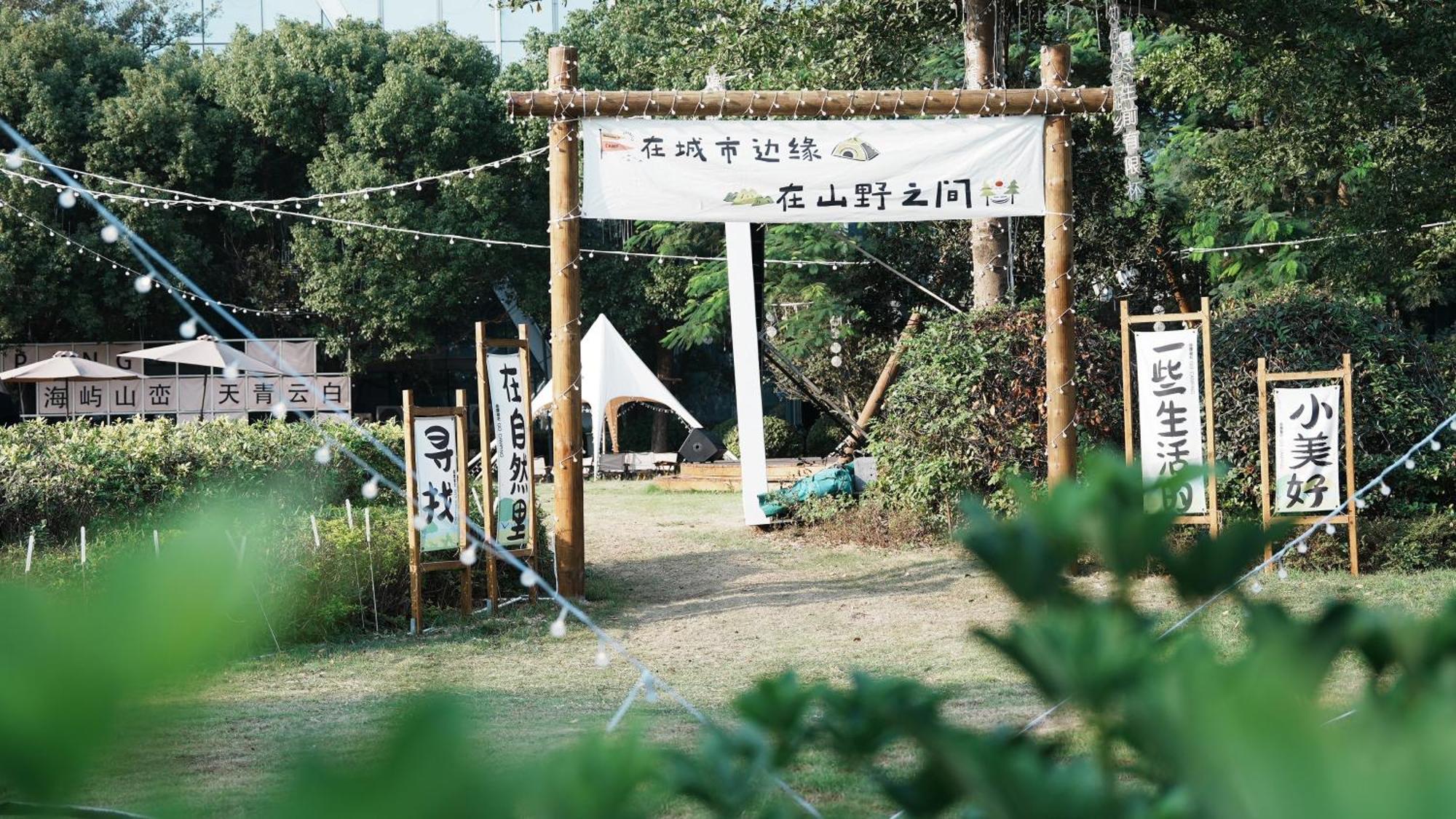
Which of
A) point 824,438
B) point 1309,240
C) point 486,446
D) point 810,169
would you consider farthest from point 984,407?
point 824,438

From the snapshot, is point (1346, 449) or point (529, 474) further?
point (1346, 449)

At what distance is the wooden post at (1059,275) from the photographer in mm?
8172

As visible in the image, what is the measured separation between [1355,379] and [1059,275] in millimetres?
2673

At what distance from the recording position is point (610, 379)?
1748cm

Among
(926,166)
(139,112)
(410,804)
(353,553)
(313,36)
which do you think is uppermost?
(313,36)

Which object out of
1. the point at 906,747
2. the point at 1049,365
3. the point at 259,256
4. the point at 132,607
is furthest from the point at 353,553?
the point at 259,256

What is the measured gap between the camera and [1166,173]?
52.1ft

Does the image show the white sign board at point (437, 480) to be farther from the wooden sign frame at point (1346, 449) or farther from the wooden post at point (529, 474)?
the wooden sign frame at point (1346, 449)

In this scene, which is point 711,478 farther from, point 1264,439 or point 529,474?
point 1264,439

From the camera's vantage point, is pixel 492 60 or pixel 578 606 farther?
pixel 492 60

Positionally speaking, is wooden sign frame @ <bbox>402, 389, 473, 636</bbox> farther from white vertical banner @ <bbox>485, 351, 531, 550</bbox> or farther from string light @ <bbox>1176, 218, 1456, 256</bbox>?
string light @ <bbox>1176, 218, 1456, 256</bbox>

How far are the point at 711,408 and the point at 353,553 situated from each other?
57.6ft

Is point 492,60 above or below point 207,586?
above

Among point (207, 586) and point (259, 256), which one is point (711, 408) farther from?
point (207, 586)
